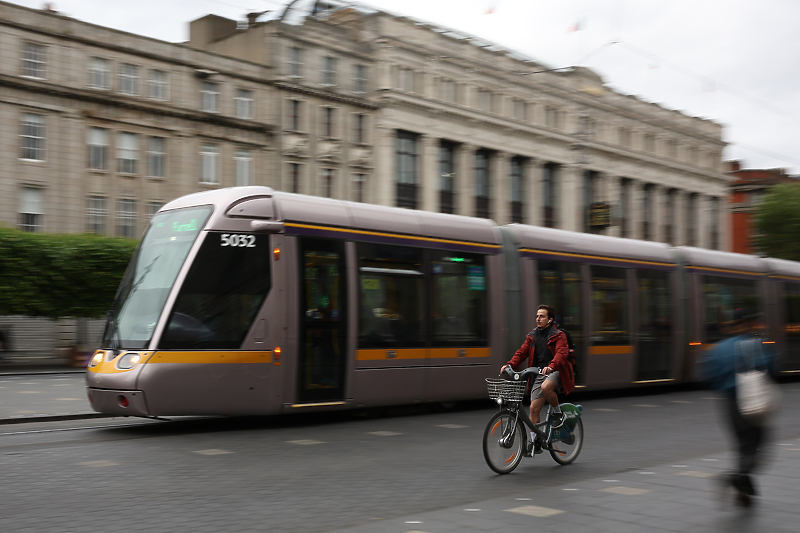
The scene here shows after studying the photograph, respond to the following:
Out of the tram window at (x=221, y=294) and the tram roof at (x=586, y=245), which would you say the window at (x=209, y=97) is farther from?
the tram window at (x=221, y=294)

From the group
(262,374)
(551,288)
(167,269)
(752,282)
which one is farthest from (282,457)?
(752,282)

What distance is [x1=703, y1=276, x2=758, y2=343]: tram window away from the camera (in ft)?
64.7

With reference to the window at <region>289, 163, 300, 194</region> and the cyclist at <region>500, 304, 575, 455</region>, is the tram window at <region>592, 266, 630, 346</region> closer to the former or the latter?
the cyclist at <region>500, 304, 575, 455</region>

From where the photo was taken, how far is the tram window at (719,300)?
19.7m

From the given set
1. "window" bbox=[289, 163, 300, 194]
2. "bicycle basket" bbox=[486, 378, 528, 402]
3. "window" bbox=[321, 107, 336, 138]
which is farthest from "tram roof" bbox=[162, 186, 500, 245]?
"window" bbox=[321, 107, 336, 138]

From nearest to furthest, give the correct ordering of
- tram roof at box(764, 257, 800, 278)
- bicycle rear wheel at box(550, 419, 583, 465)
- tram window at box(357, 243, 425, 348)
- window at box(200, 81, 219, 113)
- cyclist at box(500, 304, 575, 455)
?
cyclist at box(500, 304, 575, 455), bicycle rear wheel at box(550, 419, 583, 465), tram window at box(357, 243, 425, 348), tram roof at box(764, 257, 800, 278), window at box(200, 81, 219, 113)

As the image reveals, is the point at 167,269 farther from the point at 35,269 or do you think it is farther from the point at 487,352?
the point at 35,269

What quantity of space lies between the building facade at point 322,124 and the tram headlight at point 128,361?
38.7 feet

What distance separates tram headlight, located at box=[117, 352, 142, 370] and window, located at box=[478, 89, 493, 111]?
43370 millimetres

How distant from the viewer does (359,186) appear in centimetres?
4506

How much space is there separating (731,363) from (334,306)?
6597 millimetres

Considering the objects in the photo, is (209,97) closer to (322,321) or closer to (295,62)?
(295,62)

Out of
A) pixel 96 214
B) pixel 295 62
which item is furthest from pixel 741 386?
pixel 295 62

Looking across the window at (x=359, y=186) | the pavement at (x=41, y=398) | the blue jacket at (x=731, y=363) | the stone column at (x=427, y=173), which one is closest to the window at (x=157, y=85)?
the window at (x=359, y=186)
